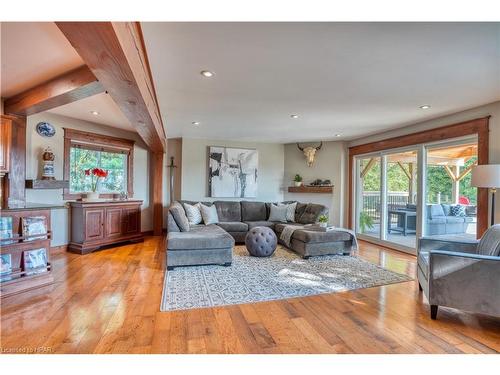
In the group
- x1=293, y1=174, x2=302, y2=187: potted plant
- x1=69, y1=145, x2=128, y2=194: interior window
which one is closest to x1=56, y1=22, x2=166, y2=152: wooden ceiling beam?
x1=69, y1=145, x2=128, y2=194: interior window

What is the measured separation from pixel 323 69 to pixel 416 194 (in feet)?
11.4

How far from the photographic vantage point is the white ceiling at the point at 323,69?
1.94 metres

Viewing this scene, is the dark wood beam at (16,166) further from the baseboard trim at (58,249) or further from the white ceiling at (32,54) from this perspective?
the baseboard trim at (58,249)

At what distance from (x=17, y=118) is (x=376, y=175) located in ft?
20.6

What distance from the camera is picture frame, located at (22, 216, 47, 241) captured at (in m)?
2.94

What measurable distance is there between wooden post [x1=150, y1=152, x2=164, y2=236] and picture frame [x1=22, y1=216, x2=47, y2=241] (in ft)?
9.72

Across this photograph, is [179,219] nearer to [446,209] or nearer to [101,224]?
[101,224]

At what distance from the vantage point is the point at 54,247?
175 inches

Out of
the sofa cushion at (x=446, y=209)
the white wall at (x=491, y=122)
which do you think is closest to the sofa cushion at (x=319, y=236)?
the sofa cushion at (x=446, y=209)

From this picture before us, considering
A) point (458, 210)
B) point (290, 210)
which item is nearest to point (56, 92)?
point (290, 210)

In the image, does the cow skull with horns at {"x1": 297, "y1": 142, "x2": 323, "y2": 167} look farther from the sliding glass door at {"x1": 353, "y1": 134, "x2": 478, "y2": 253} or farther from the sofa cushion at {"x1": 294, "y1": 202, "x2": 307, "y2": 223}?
the sofa cushion at {"x1": 294, "y1": 202, "x2": 307, "y2": 223}

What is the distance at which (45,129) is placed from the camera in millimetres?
4383
